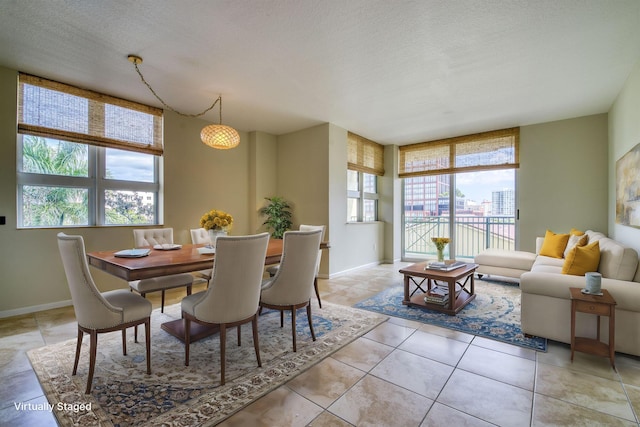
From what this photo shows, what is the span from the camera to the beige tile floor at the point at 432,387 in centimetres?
155

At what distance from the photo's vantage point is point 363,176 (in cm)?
593

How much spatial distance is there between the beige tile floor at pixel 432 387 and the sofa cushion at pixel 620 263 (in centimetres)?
64

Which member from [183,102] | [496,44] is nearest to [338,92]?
[496,44]

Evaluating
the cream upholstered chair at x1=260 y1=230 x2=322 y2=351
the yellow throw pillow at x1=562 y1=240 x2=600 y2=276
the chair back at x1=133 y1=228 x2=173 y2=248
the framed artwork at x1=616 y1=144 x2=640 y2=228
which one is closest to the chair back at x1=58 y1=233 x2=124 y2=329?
the cream upholstered chair at x1=260 y1=230 x2=322 y2=351

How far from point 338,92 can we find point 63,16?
2575 millimetres

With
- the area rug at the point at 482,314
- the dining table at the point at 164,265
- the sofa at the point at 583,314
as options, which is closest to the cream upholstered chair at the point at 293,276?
the dining table at the point at 164,265

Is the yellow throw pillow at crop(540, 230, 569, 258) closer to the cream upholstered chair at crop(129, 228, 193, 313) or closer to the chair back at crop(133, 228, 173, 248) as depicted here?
the cream upholstered chair at crop(129, 228, 193, 313)

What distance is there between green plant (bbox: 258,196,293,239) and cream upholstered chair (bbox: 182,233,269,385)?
3.02 metres

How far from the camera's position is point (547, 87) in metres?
3.41

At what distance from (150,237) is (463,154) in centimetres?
542

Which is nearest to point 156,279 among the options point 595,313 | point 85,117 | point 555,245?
point 85,117

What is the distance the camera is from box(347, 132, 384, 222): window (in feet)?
18.0

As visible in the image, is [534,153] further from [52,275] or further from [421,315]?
[52,275]

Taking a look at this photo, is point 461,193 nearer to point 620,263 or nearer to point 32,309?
point 620,263
